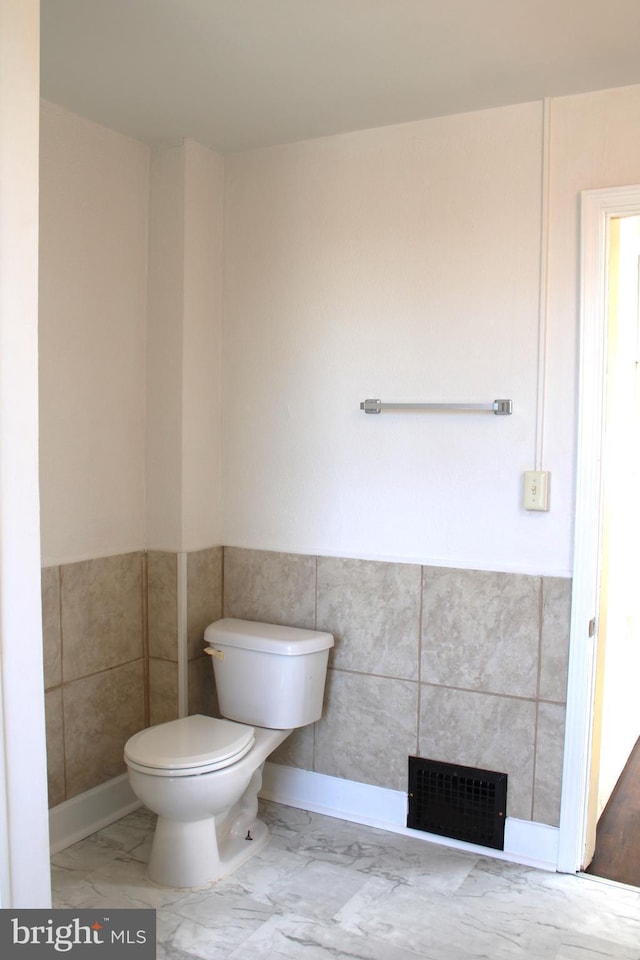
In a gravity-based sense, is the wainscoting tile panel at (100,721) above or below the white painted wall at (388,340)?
below

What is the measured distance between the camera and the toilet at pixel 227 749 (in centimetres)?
232

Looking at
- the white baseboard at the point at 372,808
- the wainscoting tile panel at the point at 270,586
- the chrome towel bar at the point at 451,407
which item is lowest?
the white baseboard at the point at 372,808

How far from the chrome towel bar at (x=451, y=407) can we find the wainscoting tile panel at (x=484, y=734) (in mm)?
893

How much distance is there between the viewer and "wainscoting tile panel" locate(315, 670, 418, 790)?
2.71 meters

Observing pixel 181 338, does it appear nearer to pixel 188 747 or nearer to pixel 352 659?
pixel 352 659

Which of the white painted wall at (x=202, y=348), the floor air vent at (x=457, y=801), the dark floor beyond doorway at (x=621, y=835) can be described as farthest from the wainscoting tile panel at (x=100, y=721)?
the dark floor beyond doorway at (x=621, y=835)

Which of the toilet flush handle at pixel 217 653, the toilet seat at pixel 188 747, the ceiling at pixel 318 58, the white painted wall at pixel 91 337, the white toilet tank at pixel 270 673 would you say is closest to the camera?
the ceiling at pixel 318 58

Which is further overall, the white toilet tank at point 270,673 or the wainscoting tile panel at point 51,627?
the white toilet tank at point 270,673

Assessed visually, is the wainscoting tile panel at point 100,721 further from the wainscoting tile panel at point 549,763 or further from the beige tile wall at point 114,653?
the wainscoting tile panel at point 549,763

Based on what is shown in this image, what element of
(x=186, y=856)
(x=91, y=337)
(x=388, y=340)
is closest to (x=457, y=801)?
(x=186, y=856)

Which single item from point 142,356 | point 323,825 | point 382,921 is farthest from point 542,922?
point 142,356

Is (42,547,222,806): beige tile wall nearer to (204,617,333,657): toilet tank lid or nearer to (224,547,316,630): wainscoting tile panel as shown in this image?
(224,547,316,630): wainscoting tile panel

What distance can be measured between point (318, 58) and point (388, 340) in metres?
0.88

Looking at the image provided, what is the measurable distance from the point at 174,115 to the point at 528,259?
120 cm
